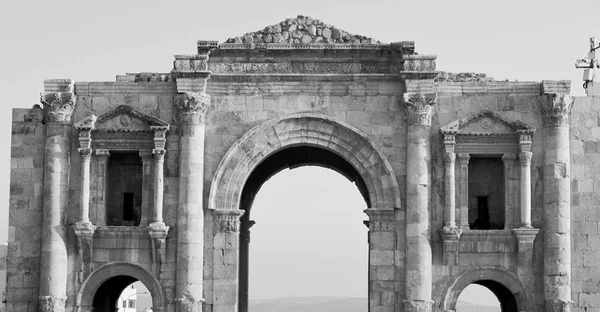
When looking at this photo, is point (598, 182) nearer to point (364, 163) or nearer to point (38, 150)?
point (364, 163)

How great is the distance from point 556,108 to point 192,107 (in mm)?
9135

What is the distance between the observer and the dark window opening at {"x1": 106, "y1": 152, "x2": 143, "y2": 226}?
108 ft

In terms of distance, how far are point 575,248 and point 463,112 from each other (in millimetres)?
4424

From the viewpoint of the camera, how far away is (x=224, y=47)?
3244 cm

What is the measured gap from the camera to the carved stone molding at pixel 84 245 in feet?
104

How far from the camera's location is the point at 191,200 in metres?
31.7

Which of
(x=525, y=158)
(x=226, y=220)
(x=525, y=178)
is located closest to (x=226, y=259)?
(x=226, y=220)

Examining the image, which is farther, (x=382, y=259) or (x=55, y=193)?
(x=55, y=193)

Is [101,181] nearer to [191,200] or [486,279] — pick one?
[191,200]

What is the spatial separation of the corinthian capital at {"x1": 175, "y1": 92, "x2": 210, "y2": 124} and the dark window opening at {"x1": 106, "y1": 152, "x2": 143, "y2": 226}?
6.62 ft

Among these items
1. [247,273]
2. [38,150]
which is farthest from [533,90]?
[38,150]

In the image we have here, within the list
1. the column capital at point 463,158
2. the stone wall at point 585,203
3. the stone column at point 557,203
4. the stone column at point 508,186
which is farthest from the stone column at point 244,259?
the stone wall at point 585,203

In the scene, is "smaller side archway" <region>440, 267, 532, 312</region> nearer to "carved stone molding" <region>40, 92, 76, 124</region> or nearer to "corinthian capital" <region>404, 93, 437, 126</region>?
"corinthian capital" <region>404, 93, 437, 126</region>

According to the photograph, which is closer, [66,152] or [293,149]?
[66,152]
